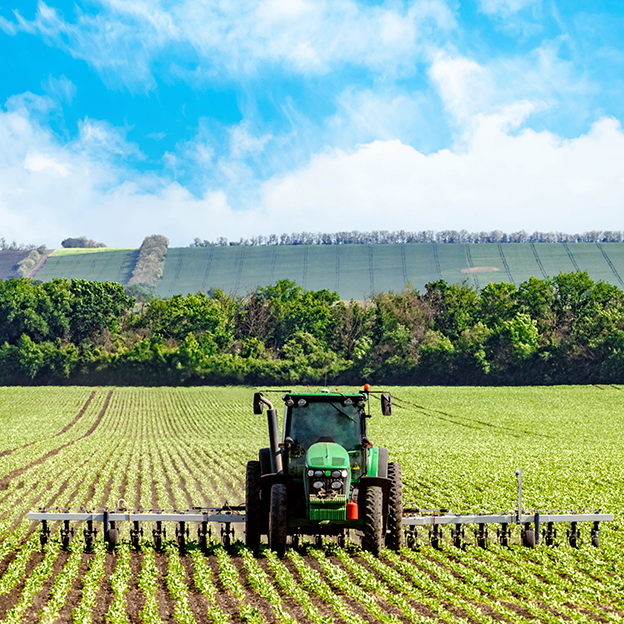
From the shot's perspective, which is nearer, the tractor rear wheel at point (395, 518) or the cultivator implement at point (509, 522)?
the tractor rear wheel at point (395, 518)

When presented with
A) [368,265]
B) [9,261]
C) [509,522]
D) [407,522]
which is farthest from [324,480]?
[9,261]

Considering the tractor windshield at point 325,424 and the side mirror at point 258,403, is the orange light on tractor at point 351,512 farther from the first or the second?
the side mirror at point 258,403

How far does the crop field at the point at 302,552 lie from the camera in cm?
1005

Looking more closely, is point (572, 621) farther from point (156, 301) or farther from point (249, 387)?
point (156, 301)

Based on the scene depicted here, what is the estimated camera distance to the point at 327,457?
12.1 metres

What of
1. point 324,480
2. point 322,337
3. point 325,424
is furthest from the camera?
point 322,337

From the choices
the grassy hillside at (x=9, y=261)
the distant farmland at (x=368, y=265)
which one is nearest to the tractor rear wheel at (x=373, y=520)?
the distant farmland at (x=368, y=265)

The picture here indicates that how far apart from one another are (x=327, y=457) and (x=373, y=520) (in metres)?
1.45

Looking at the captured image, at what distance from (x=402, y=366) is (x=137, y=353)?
3384 centimetres

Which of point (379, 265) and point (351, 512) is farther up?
point (379, 265)

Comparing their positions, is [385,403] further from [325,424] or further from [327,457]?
[327,457]

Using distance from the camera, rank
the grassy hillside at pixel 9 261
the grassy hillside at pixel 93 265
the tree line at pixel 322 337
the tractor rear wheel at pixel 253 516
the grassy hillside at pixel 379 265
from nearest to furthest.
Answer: the tractor rear wheel at pixel 253 516 < the tree line at pixel 322 337 < the grassy hillside at pixel 379 265 < the grassy hillside at pixel 93 265 < the grassy hillside at pixel 9 261

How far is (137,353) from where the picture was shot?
3310 inches

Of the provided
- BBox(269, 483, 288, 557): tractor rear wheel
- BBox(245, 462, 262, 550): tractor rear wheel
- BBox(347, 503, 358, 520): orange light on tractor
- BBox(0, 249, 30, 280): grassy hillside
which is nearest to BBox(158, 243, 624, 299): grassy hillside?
BBox(0, 249, 30, 280): grassy hillside
